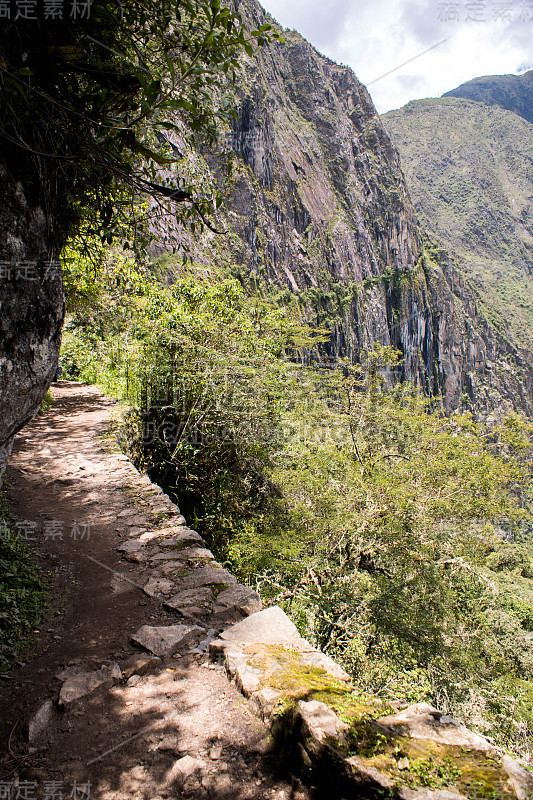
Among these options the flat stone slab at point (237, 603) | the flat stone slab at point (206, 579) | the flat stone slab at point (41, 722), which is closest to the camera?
the flat stone slab at point (41, 722)

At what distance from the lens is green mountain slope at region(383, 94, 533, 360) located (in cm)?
14362

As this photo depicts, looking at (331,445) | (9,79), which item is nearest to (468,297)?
(331,445)

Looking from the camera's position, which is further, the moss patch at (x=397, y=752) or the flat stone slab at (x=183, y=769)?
the flat stone slab at (x=183, y=769)

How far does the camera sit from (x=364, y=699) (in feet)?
6.12

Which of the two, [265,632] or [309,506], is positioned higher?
[265,632]

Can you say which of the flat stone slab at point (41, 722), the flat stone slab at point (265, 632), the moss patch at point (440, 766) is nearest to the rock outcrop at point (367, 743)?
the moss patch at point (440, 766)

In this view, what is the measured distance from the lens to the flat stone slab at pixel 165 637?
2.51m

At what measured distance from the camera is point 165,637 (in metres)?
2.61

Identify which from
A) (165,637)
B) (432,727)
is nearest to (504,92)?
(165,637)

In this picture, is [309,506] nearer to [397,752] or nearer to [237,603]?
[237,603]

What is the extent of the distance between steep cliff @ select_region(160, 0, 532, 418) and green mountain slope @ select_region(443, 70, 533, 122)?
122 meters

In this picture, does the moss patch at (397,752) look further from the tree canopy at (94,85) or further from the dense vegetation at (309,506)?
the dense vegetation at (309,506)

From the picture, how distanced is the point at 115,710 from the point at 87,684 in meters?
0.24

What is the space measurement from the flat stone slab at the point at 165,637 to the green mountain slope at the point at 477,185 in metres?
141
